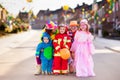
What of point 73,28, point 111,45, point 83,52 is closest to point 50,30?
point 73,28

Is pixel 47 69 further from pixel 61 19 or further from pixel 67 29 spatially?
pixel 61 19

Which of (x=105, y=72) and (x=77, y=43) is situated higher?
(x=77, y=43)

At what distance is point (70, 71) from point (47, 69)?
78 cm

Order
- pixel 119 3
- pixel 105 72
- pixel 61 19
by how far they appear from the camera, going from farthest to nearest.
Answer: pixel 61 19 < pixel 119 3 < pixel 105 72

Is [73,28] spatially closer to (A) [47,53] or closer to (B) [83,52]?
(B) [83,52]

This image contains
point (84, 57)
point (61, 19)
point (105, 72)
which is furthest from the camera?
point (61, 19)

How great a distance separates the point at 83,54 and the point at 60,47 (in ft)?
2.49

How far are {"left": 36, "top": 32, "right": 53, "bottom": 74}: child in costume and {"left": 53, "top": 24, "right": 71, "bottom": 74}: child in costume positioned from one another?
17 centimetres

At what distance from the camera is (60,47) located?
1186cm

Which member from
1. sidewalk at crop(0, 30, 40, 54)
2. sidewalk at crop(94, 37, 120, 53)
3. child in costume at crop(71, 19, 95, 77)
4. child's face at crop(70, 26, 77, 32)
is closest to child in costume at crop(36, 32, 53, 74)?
child in costume at crop(71, 19, 95, 77)

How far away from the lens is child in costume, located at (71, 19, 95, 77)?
1163 cm

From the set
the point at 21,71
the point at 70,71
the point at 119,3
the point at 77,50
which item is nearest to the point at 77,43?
the point at 77,50

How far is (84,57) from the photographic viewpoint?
11.7 meters

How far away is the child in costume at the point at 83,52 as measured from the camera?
458 inches
